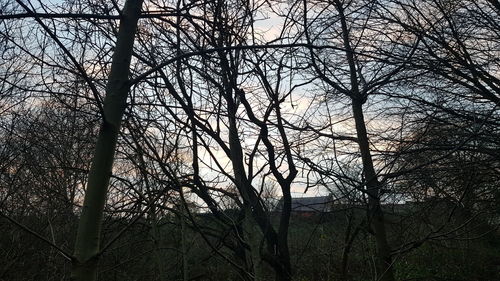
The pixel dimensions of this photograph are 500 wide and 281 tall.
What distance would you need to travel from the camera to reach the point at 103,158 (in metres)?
1.34

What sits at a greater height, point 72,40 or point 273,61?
point 273,61

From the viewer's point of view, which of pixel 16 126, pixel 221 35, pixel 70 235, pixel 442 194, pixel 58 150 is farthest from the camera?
pixel 16 126

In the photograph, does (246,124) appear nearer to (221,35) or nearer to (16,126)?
(221,35)

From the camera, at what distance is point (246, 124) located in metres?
3.34

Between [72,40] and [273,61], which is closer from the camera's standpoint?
[72,40]

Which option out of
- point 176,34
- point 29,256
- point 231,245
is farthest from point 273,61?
point 29,256

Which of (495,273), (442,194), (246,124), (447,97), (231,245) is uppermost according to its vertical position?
(447,97)

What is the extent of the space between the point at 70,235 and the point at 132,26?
506 centimetres

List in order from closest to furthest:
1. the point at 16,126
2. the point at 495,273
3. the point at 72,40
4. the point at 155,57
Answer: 1. the point at 72,40
2. the point at 155,57
3. the point at 16,126
4. the point at 495,273

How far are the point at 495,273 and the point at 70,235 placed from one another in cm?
1072

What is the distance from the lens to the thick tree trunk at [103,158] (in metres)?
1.24

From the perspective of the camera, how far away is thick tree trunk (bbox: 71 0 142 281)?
1241 millimetres

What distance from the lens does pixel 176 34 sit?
9.57 ft

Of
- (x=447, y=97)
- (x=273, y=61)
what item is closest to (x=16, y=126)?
(x=273, y=61)
